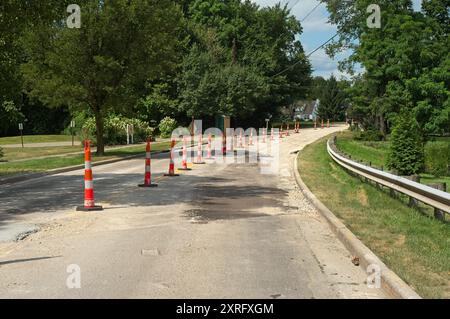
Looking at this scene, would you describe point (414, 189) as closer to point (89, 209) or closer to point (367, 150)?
point (89, 209)

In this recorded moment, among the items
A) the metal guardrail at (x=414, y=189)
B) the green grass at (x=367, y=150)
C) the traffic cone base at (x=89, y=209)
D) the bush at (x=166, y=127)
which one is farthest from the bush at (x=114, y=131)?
the traffic cone base at (x=89, y=209)

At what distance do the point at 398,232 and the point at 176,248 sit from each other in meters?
3.26

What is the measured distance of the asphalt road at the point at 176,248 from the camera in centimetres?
546

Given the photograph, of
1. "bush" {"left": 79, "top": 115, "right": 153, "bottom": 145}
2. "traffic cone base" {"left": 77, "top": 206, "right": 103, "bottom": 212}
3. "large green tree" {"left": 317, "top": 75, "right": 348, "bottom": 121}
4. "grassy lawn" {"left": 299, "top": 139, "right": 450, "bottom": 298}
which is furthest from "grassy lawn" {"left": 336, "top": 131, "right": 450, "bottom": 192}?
"large green tree" {"left": 317, "top": 75, "right": 348, "bottom": 121}

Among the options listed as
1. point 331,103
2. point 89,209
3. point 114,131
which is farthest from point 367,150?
point 331,103

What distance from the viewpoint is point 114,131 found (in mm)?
39281

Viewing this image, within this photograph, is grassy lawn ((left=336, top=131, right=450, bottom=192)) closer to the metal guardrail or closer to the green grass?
the green grass

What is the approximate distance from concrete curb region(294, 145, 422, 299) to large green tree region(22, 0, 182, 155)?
696 inches

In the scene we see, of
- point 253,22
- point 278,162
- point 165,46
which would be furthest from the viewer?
point 253,22

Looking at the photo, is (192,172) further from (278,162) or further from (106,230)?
(106,230)

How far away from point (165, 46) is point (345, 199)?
17.7 metres

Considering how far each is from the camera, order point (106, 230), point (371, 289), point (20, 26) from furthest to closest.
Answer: point (20, 26) < point (106, 230) < point (371, 289)

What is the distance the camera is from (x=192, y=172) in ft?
61.3
